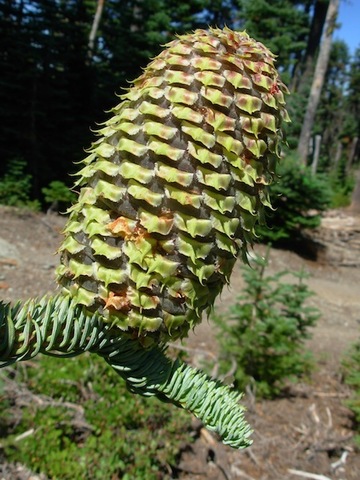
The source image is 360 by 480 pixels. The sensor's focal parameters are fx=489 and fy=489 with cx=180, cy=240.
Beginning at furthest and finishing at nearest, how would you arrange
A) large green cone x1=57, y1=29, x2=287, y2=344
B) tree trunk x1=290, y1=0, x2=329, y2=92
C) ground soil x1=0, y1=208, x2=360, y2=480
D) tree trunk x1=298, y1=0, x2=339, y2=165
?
1. tree trunk x1=290, y1=0, x2=329, y2=92
2. tree trunk x1=298, y1=0, x2=339, y2=165
3. ground soil x1=0, y1=208, x2=360, y2=480
4. large green cone x1=57, y1=29, x2=287, y2=344

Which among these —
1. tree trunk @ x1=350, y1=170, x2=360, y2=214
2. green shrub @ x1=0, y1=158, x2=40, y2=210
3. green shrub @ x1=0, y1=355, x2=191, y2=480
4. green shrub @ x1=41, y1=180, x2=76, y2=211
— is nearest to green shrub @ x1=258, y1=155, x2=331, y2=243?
tree trunk @ x1=350, y1=170, x2=360, y2=214

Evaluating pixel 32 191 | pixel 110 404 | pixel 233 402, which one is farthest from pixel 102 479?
pixel 32 191

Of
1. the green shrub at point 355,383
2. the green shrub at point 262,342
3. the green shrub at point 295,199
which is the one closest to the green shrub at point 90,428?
the green shrub at point 262,342

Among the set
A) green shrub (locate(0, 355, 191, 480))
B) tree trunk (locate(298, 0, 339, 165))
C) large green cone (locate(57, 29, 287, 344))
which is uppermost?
tree trunk (locate(298, 0, 339, 165))

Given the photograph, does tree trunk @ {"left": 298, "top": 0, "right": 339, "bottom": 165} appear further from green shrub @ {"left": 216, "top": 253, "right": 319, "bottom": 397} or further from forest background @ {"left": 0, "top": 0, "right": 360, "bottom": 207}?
green shrub @ {"left": 216, "top": 253, "right": 319, "bottom": 397}

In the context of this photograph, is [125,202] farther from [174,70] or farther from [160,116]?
[174,70]

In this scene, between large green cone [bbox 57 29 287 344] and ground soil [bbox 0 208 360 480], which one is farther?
ground soil [bbox 0 208 360 480]

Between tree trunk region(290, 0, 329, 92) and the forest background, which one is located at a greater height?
tree trunk region(290, 0, 329, 92)
